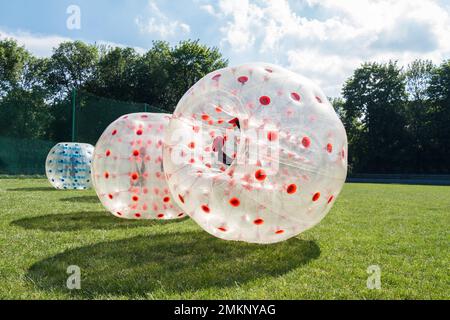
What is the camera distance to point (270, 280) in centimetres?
385

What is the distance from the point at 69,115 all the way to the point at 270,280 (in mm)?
22218

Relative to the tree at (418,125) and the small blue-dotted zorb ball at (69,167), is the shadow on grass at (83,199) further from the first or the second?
the tree at (418,125)

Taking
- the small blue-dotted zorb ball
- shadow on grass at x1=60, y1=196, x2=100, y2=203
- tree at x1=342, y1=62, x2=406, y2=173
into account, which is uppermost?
tree at x1=342, y1=62, x2=406, y2=173

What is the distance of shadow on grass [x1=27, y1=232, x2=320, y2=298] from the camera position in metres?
3.68

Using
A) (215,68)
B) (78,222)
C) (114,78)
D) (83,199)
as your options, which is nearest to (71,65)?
(114,78)

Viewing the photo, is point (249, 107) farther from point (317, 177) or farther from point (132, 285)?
point (132, 285)

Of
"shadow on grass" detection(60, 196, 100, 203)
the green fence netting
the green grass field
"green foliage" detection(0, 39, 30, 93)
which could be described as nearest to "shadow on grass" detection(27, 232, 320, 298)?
the green grass field

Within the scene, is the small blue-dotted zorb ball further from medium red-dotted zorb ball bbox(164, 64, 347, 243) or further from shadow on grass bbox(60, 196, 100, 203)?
medium red-dotted zorb ball bbox(164, 64, 347, 243)

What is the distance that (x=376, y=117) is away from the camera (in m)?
46.6

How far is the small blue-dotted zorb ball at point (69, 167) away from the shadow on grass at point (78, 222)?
613 centimetres

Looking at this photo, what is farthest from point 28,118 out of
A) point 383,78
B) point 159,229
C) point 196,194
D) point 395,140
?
point 383,78

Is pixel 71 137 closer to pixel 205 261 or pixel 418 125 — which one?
pixel 205 261

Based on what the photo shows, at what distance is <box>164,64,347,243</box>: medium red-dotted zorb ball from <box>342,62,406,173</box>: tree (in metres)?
42.5
